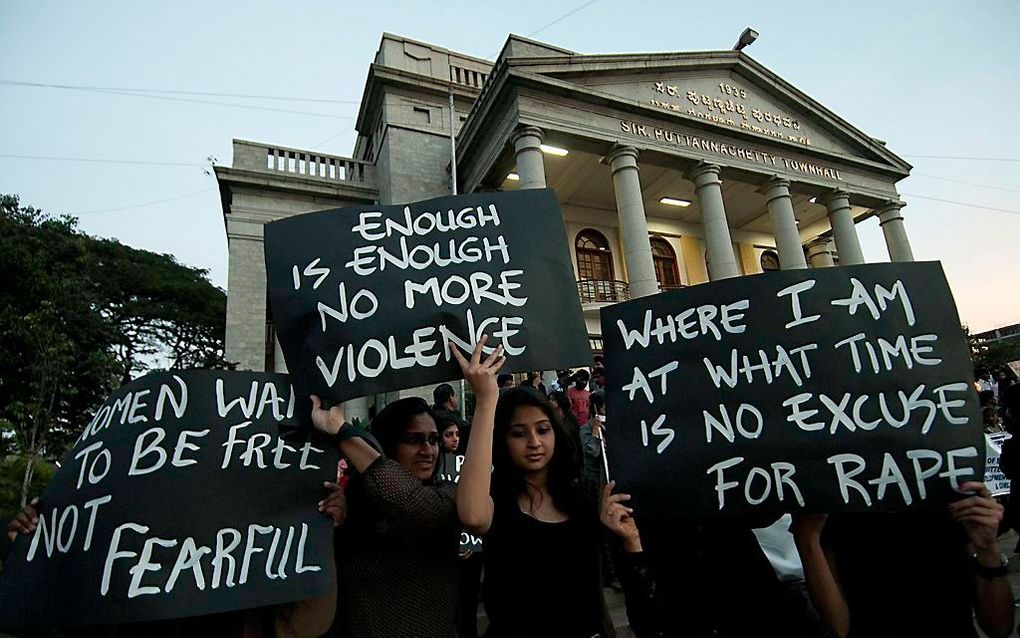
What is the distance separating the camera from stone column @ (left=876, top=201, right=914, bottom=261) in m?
17.6

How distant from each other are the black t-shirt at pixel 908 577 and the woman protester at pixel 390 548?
1.34 m

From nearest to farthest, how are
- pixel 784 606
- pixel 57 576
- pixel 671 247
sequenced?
pixel 57 576
pixel 784 606
pixel 671 247

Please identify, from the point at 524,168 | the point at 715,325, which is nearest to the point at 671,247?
the point at 524,168

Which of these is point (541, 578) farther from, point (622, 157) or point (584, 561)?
point (622, 157)

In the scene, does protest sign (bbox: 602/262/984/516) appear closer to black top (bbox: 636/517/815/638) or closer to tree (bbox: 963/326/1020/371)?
black top (bbox: 636/517/815/638)

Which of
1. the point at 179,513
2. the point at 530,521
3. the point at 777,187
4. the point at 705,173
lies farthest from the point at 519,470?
the point at 777,187

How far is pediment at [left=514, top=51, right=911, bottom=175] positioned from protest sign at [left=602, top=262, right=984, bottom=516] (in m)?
12.6

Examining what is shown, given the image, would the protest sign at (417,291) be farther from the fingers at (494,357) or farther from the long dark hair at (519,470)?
the long dark hair at (519,470)

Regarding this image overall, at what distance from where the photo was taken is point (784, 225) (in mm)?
15430

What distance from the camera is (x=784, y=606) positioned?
1.79 m

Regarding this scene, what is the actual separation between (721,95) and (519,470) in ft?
57.9

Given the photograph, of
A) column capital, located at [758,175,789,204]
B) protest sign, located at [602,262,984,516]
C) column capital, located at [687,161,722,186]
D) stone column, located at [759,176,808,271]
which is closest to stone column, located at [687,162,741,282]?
column capital, located at [687,161,722,186]

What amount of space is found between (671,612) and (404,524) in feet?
3.03

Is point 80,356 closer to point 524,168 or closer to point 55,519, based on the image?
point 524,168
